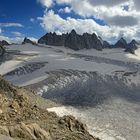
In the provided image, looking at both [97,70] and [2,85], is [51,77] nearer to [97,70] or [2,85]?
[97,70]

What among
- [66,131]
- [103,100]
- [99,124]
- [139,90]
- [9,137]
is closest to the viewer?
[9,137]

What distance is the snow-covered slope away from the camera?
261 feet

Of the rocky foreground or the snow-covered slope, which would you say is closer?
the rocky foreground

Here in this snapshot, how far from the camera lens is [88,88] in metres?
125

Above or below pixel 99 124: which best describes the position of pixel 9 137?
above

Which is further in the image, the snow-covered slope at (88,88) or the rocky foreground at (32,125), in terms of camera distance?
the snow-covered slope at (88,88)

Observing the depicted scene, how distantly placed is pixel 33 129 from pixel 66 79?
94.8 meters

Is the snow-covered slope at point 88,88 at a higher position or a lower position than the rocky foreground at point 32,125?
lower

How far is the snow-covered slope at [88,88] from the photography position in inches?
3127

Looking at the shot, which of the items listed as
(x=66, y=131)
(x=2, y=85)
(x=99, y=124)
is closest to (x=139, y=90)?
(x=99, y=124)

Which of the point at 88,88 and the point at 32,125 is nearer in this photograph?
the point at 32,125

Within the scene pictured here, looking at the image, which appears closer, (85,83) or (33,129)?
(33,129)

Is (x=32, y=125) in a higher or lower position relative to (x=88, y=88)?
higher

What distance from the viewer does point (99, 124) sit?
251 ft
